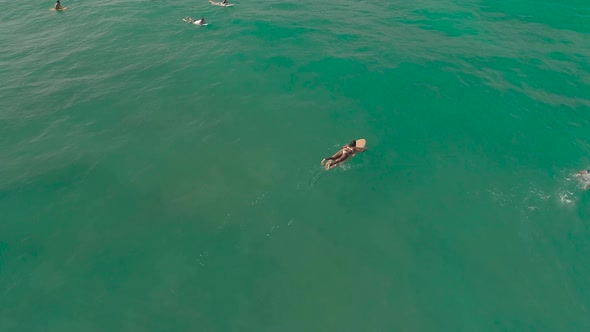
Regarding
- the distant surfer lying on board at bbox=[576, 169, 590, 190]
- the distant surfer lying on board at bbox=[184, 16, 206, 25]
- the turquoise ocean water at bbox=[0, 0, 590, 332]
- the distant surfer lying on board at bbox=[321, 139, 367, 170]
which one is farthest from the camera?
the distant surfer lying on board at bbox=[184, 16, 206, 25]

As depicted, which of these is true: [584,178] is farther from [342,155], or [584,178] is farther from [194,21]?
[194,21]

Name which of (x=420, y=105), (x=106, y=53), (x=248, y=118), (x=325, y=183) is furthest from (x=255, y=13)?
(x=325, y=183)

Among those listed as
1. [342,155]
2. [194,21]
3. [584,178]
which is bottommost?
[584,178]

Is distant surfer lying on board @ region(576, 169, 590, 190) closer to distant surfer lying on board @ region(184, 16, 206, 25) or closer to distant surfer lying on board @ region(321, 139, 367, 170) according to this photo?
distant surfer lying on board @ region(321, 139, 367, 170)

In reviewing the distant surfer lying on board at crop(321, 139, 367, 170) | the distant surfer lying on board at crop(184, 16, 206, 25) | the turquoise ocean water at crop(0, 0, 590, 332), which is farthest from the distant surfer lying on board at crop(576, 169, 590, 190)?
the distant surfer lying on board at crop(184, 16, 206, 25)

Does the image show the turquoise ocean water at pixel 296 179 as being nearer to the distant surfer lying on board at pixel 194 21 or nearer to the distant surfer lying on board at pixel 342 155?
the distant surfer lying on board at pixel 342 155

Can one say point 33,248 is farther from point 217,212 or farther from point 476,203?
point 476,203

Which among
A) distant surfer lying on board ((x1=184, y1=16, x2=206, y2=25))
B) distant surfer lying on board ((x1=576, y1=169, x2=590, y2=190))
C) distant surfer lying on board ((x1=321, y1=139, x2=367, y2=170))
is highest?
distant surfer lying on board ((x1=184, y1=16, x2=206, y2=25))

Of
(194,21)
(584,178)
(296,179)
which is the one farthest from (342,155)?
(194,21)
